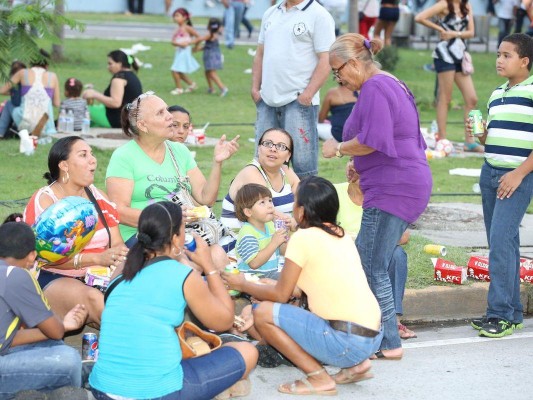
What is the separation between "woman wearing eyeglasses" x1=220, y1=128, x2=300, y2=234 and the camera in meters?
7.32

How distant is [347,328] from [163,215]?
1180 mm

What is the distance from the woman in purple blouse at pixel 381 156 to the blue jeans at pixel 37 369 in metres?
1.90

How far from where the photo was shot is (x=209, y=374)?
16.7 feet

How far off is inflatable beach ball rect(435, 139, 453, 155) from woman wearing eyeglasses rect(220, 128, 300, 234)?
575cm

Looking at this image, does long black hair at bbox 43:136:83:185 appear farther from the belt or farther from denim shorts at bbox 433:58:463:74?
denim shorts at bbox 433:58:463:74

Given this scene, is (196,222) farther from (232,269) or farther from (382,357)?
(382,357)

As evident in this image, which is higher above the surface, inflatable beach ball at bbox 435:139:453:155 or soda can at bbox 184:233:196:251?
soda can at bbox 184:233:196:251

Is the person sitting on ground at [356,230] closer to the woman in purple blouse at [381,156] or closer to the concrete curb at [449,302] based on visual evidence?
the concrete curb at [449,302]

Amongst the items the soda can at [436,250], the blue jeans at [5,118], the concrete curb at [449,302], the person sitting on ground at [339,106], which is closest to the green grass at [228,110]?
the soda can at [436,250]

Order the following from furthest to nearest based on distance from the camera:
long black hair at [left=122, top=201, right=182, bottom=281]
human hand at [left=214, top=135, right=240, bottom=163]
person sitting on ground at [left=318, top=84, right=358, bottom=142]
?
1. person sitting on ground at [left=318, top=84, right=358, bottom=142]
2. human hand at [left=214, top=135, right=240, bottom=163]
3. long black hair at [left=122, top=201, right=182, bottom=281]

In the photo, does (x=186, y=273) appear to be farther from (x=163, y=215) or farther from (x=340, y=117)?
(x=340, y=117)

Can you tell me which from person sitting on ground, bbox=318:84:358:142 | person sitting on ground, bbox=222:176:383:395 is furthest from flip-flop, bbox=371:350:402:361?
person sitting on ground, bbox=318:84:358:142

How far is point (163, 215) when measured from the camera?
5047 millimetres

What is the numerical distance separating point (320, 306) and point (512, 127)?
1975 millimetres
